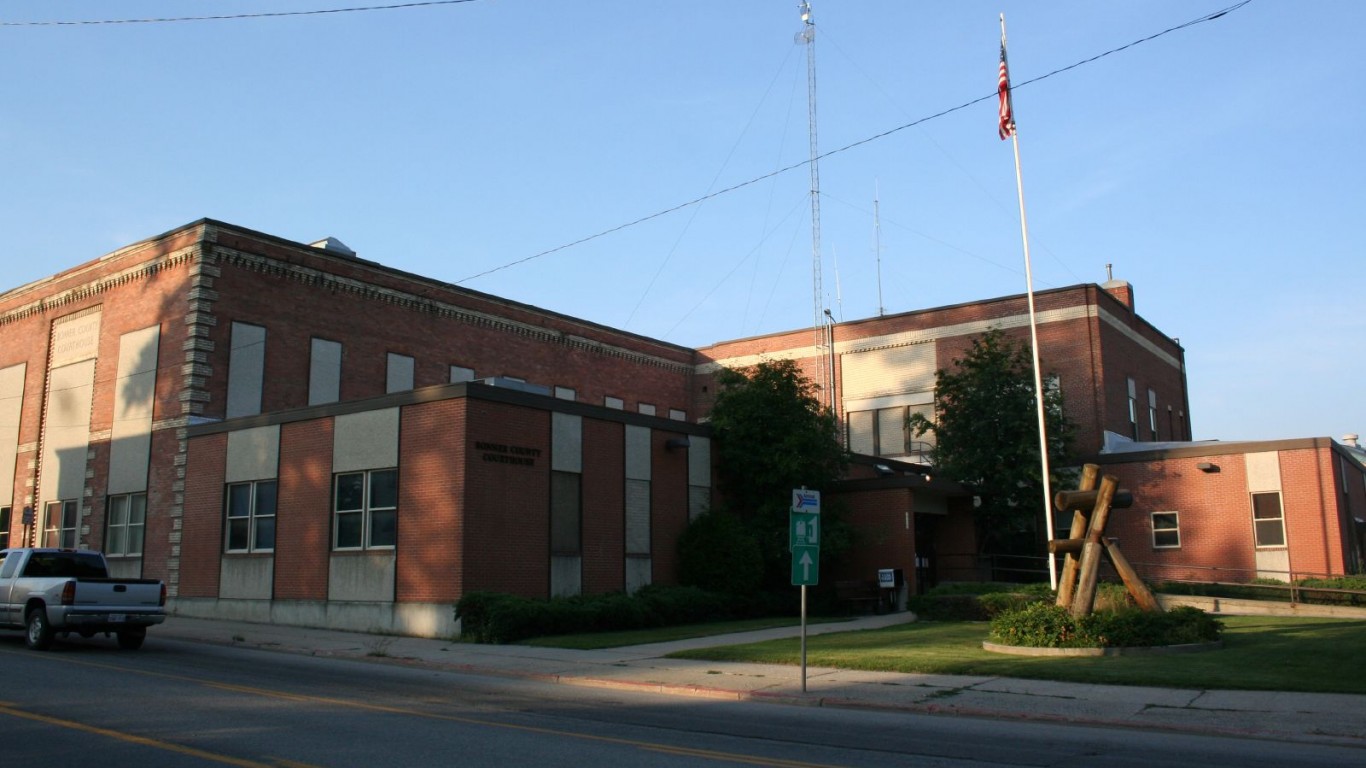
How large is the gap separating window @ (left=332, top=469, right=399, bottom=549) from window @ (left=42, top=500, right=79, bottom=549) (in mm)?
14932

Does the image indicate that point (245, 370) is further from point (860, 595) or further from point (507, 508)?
point (860, 595)

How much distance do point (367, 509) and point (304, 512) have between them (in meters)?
2.28

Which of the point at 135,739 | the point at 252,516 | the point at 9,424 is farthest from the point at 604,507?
the point at 9,424

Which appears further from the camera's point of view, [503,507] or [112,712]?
[503,507]

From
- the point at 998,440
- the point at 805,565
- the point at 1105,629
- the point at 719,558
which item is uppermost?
the point at 998,440

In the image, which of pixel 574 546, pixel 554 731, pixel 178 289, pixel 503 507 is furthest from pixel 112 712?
pixel 178 289

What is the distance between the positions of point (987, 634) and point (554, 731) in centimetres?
1340

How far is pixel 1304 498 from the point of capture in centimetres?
3353

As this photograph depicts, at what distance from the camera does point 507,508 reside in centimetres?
2458

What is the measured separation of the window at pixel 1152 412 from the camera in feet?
153

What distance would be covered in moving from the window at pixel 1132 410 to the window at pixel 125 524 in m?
36.9

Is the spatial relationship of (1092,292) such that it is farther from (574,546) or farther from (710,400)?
(574,546)

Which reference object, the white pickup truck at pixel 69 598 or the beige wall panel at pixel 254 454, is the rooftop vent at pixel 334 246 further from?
the white pickup truck at pixel 69 598

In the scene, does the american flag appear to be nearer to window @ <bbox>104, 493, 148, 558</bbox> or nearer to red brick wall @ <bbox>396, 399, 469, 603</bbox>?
red brick wall @ <bbox>396, 399, 469, 603</bbox>
